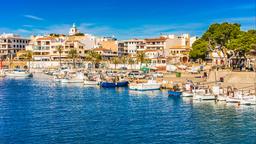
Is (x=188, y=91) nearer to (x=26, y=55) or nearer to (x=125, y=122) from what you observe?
(x=125, y=122)

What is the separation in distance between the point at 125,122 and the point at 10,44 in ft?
461

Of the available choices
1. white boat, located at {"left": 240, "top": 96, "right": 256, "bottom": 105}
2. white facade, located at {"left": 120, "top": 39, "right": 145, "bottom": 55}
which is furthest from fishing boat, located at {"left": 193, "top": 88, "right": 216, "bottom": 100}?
white facade, located at {"left": 120, "top": 39, "right": 145, "bottom": 55}

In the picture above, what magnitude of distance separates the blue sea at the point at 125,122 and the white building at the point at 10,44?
11512cm

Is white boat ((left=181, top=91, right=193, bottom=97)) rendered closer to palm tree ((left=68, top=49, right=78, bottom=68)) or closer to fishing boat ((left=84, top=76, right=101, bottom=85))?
fishing boat ((left=84, top=76, right=101, bottom=85))

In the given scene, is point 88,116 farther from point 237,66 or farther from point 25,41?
point 25,41

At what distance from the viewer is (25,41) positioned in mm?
181000

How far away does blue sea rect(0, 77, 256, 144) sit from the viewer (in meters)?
33.6

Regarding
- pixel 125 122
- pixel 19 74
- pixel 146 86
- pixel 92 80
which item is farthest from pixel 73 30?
pixel 125 122

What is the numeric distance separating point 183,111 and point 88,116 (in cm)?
1116

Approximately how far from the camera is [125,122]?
1615 inches

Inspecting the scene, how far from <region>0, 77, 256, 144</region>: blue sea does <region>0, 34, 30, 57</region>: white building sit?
115119mm

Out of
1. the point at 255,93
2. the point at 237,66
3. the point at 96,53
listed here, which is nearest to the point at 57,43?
the point at 96,53

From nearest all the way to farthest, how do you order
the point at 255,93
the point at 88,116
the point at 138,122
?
the point at 138,122, the point at 88,116, the point at 255,93

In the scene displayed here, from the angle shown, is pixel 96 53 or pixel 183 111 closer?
pixel 183 111
